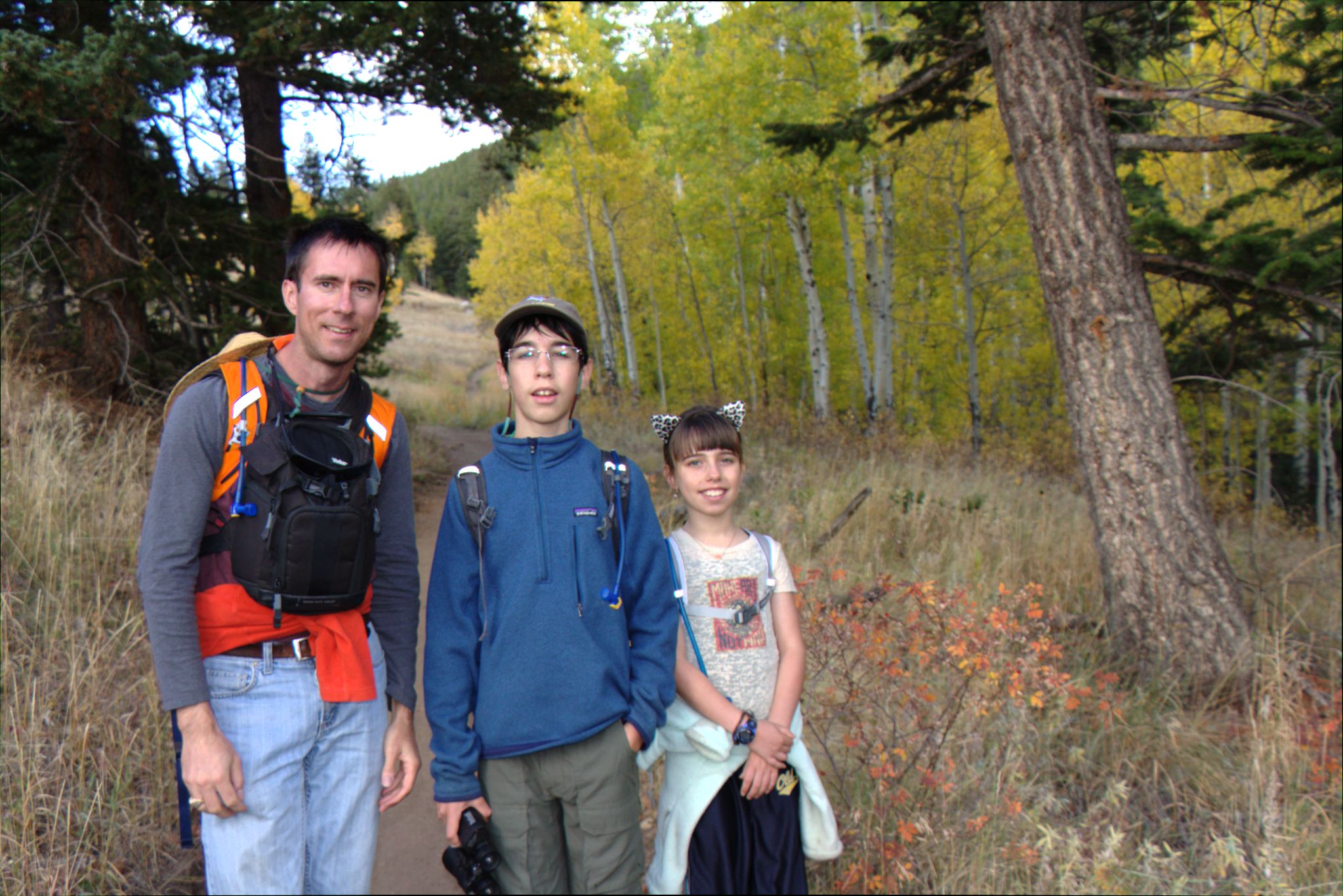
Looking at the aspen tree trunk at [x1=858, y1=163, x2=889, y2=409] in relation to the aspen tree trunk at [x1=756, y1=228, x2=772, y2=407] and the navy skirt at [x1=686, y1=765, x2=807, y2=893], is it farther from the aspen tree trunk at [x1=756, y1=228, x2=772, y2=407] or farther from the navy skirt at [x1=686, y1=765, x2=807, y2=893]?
the navy skirt at [x1=686, y1=765, x2=807, y2=893]

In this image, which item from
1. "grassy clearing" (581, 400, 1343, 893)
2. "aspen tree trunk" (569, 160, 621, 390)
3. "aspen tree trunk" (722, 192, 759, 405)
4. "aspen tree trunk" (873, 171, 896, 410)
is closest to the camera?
"grassy clearing" (581, 400, 1343, 893)

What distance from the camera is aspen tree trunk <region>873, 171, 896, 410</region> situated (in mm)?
13258

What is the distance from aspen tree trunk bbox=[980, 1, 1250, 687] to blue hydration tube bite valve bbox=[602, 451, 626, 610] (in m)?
3.57

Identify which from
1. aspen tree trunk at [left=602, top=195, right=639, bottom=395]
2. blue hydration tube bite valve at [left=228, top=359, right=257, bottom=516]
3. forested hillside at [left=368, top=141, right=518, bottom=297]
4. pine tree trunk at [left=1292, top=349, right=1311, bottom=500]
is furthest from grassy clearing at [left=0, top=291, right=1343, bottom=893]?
forested hillside at [left=368, top=141, right=518, bottom=297]

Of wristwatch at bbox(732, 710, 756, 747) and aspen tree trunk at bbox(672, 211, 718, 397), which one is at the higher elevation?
aspen tree trunk at bbox(672, 211, 718, 397)

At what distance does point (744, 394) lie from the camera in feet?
61.9

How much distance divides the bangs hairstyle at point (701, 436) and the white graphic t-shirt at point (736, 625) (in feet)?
0.98

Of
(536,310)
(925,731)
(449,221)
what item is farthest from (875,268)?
(449,221)

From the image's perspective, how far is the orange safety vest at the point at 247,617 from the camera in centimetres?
174

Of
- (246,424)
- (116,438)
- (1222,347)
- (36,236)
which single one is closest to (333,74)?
(36,236)

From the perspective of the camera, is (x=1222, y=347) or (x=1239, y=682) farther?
(x=1222, y=347)

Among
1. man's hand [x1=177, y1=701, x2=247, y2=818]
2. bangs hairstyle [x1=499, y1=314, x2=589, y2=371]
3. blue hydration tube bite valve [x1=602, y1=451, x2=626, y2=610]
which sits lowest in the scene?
man's hand [x1=177, y1=701, x2=247, y2=818]

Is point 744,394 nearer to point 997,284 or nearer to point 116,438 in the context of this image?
point 997,284

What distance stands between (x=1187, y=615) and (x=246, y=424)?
4804mm
